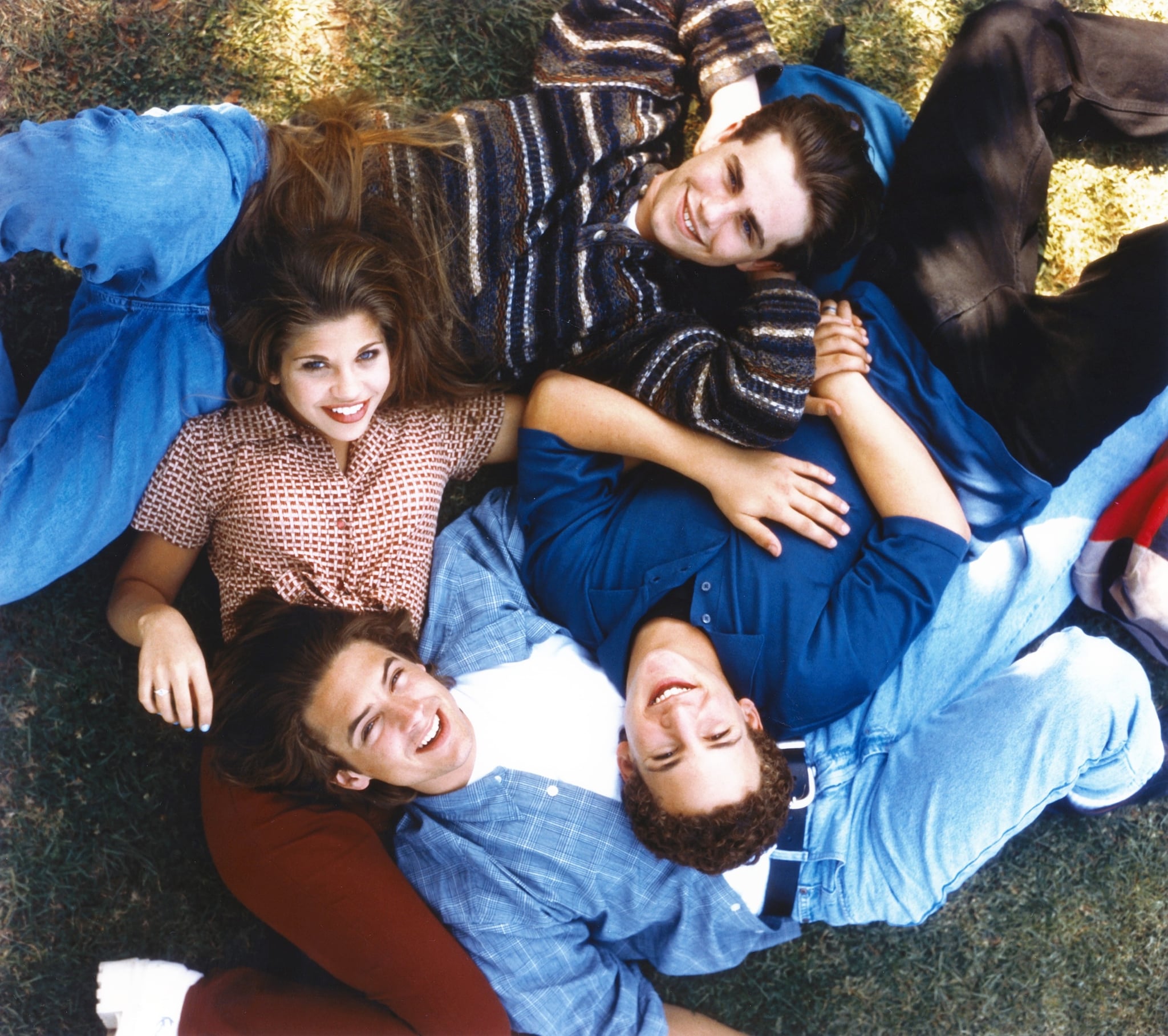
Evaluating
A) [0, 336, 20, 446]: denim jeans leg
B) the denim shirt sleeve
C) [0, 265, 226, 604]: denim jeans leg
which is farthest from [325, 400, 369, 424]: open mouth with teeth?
[0, 336, 20, 446]: denim jeans leg

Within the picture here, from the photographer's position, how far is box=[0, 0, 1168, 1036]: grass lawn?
2133 millimetres

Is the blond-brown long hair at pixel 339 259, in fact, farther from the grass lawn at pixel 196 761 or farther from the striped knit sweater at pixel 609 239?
the grass lawn at pixel 196 761

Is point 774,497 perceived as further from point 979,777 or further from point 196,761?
point 196,761

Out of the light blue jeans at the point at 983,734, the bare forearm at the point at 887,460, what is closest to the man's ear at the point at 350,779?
the light blue jeans at the point at 983,734

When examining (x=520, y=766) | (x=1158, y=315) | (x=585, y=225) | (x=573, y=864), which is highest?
(x=1158, y=315)

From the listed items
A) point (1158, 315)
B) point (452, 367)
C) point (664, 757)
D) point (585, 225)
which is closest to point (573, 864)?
point (664, 757)

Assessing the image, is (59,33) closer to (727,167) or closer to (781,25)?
(727,167)

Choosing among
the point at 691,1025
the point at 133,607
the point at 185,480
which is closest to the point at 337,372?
the point at 185,480

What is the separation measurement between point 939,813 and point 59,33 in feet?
9.31

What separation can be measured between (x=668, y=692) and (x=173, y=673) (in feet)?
3.45

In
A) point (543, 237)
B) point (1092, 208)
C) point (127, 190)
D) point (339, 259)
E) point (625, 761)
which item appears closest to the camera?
point (127, 190)

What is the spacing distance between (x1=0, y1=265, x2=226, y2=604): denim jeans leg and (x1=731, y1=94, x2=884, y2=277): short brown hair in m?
1.29

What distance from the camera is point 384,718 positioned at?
183cm

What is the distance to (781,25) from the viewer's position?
2383 mm
